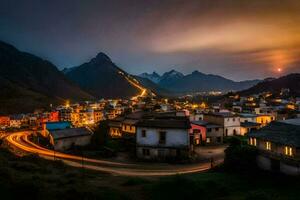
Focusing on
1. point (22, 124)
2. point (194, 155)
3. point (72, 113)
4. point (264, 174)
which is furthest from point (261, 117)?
point (22, 124)

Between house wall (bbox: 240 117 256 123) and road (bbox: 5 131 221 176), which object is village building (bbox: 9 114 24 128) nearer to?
road (bbox: 5 131 221 176)

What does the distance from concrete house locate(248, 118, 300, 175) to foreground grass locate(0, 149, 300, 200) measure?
1.53 meters

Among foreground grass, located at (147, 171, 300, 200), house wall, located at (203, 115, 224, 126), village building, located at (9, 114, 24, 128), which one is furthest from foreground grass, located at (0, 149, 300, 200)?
village building, located at (9, 114, 24, 128)

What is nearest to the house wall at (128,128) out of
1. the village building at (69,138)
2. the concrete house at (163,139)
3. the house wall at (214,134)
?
the village building at (69,138)

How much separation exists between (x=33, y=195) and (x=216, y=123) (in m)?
54.9

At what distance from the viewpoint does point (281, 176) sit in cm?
2917

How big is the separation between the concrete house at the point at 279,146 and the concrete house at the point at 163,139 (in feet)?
41.8

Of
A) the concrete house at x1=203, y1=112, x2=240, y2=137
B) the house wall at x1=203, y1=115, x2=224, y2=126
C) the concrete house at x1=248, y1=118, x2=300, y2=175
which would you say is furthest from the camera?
the house wall at x1=203, y1=115, x2=224, y2=126

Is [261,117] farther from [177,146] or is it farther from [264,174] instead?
[264,174]

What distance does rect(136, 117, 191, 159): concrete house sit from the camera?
4631 centimetres

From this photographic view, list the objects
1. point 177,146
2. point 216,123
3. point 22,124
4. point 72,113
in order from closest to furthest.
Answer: point 177,146
point 216,123
point 22,124
point 72,113

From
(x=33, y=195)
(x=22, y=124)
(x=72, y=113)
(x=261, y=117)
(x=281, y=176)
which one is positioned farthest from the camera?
(x=72, y=113)

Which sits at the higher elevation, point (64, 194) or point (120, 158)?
point (64, 194)

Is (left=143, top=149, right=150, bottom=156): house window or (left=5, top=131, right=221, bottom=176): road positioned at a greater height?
(left=143, top=149, right=150, bottom=156): house window
